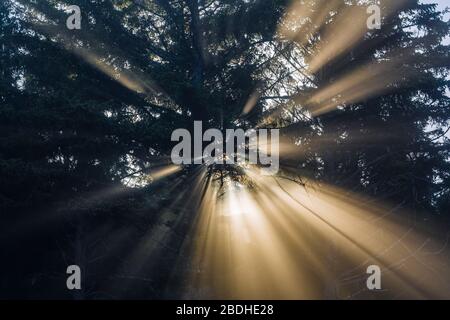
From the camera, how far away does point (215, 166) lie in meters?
13.0

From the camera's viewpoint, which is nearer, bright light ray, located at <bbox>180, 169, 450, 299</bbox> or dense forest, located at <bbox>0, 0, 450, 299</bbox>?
bright light ray, located at <bbox>180, 169, 450, 299</bbox>

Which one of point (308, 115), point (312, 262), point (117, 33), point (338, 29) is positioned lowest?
point (312, 262)

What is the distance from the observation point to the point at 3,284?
1352 centimetres

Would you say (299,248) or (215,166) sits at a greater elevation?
(215,166)

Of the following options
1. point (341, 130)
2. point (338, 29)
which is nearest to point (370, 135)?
point (341, 130)

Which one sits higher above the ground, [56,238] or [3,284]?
[56,238]

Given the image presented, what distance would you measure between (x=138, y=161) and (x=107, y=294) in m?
4.09

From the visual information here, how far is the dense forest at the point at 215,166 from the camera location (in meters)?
11.7

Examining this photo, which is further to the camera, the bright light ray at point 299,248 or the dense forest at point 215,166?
the dense forest at point 215,166

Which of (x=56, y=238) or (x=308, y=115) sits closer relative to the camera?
(x=308, y=115)

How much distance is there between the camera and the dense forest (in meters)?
11.7
